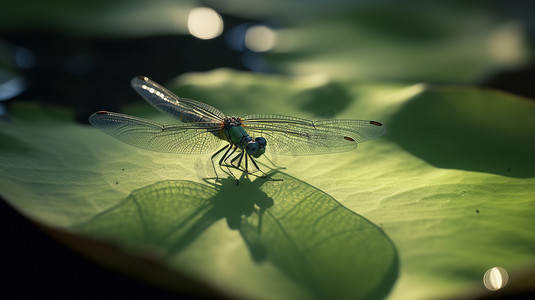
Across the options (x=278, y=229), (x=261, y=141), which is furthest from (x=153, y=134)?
(x=278, y=229)

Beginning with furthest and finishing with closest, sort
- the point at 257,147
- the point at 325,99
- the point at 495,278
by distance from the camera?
the point at 325,99
the point at 257,147
the point at 495,278

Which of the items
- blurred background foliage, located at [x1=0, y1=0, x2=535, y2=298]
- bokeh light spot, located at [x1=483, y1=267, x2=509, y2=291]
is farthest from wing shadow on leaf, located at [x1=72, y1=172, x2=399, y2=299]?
blurred background foliage, located at [x1=0, y1=0, x2=535, y2=298]

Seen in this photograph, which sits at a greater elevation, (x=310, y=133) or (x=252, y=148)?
(x=310, y=133)

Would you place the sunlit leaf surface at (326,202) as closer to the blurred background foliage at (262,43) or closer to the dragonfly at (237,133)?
the dragonfly at (237,133)

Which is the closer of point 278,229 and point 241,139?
point 278,229

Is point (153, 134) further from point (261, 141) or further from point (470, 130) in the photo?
point (470, 130)

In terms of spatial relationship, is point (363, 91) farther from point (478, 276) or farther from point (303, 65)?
point (478, 276)

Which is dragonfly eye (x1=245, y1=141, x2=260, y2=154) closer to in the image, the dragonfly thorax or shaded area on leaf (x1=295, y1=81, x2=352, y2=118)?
the dragonfly thorax

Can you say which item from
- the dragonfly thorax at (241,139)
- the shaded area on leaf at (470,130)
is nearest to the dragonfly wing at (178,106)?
the dragonfly thorax at (241,139)
